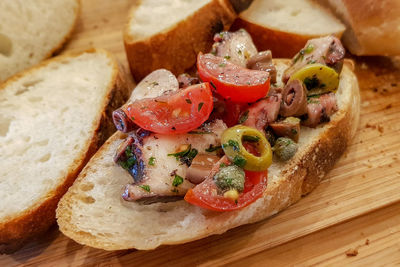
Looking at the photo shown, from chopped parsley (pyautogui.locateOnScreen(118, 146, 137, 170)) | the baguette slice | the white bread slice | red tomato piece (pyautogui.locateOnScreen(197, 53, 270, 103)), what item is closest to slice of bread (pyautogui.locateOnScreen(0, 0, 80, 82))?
the baguette slice

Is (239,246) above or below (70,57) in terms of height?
below

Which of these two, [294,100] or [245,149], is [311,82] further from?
[245,149]

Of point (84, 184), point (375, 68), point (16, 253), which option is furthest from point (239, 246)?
point (375, 68)

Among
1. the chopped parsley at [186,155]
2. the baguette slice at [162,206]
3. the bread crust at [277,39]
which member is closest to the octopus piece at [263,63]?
the baguette slice at [162,206]

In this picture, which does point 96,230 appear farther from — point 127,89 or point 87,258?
point 127,89

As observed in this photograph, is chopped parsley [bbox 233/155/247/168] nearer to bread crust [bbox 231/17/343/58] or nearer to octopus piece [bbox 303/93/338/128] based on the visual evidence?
octopus piece [bbox 303/93/338/128]

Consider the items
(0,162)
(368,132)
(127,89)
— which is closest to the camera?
(0,162)

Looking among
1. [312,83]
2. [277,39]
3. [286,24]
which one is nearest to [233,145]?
[312,83]
